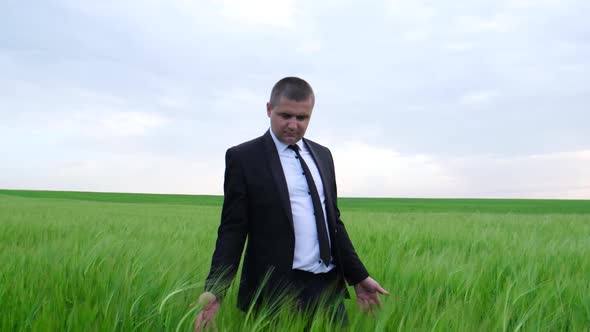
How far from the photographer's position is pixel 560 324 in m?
2.18

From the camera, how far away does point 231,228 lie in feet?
6.31

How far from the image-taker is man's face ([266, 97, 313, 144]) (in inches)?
75.1

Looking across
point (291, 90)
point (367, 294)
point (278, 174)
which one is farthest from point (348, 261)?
point (291, 90)

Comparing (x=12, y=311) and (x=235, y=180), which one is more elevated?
(x=235, y=180)

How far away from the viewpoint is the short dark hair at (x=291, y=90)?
191 cm

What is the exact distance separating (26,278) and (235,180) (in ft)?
3.73

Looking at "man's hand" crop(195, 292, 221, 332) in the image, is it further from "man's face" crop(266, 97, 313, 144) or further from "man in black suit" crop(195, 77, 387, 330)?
"man's face" crop(266, 97, 313, 144)

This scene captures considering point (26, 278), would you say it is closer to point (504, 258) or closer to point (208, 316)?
point (208, 316)

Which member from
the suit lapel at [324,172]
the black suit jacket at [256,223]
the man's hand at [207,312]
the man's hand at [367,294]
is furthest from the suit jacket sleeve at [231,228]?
the man's hand at [367,294]

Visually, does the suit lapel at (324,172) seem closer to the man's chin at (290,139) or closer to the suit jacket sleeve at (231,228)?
the man's chin at (290,139)

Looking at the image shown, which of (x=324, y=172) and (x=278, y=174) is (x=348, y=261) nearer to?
(x=324, y=172)

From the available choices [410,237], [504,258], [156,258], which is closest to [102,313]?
[156,258]

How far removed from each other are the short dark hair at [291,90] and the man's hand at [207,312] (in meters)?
0.85

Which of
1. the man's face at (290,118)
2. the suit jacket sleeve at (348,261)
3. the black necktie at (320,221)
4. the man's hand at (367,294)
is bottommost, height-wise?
the man's hand at (367,294)
